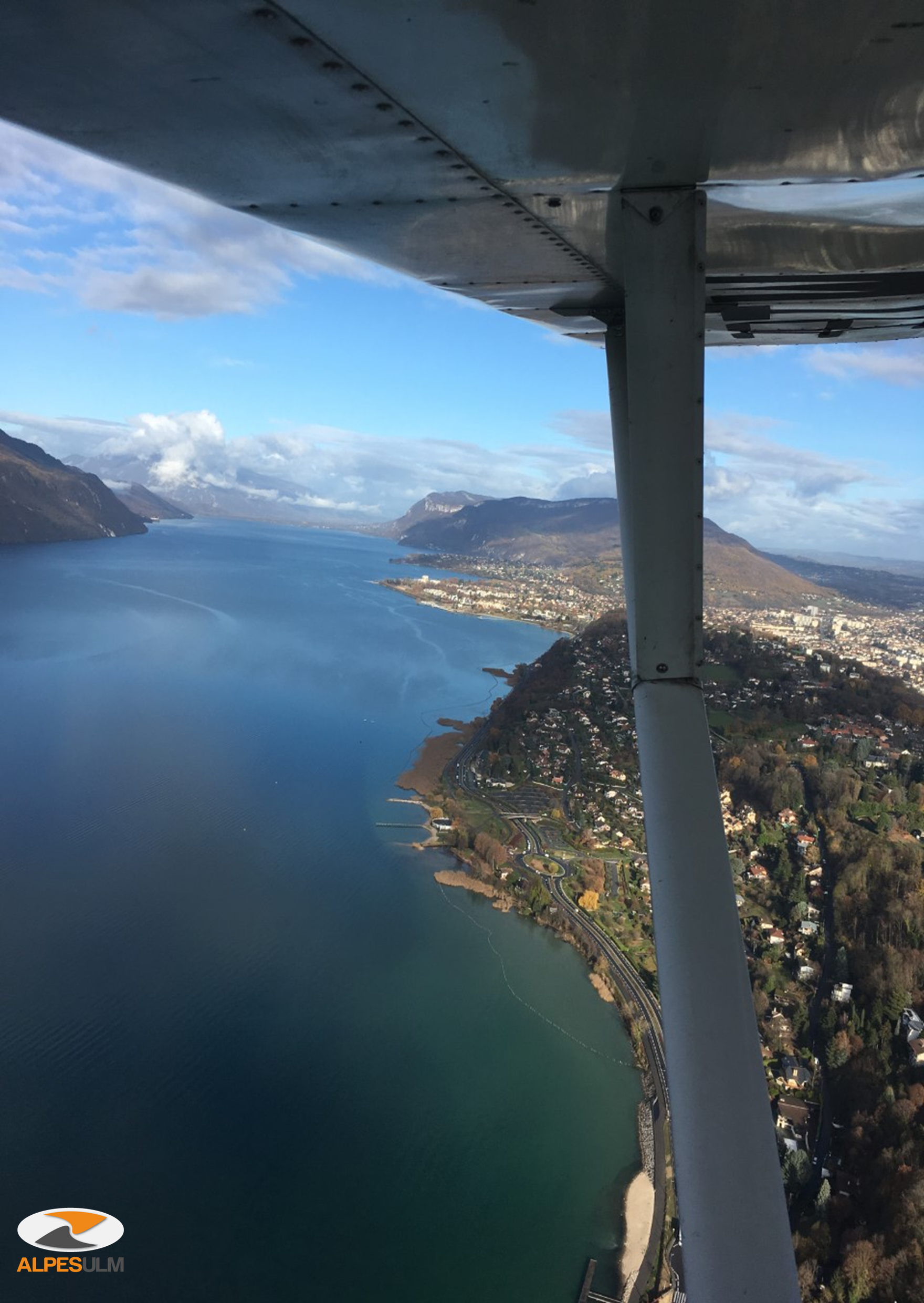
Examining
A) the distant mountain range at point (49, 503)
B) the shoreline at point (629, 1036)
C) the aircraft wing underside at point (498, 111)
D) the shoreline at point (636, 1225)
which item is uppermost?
the distant mountain range at point (49, 503)

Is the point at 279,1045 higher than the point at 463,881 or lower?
lower

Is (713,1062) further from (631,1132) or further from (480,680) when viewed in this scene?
(480,680)

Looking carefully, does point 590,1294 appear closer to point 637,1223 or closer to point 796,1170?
point 637,1223

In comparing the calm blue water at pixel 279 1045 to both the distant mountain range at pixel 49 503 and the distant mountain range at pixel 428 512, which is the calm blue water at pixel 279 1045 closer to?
the distant mountain range at pixel 49 503

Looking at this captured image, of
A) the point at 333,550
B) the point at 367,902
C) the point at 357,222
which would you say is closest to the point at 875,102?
the point at 357,222

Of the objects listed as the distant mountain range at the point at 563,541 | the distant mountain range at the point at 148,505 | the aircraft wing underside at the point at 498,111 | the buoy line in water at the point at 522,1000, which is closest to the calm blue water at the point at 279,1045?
the buoy line in water at the point at 522,1000

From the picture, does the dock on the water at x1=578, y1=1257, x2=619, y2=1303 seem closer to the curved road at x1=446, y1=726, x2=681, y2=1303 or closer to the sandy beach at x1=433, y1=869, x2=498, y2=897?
the curved road at x1=446, y1=726, x2=681, y2=1303

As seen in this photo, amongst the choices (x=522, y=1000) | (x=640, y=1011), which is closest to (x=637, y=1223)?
(x=640, y=1011)
